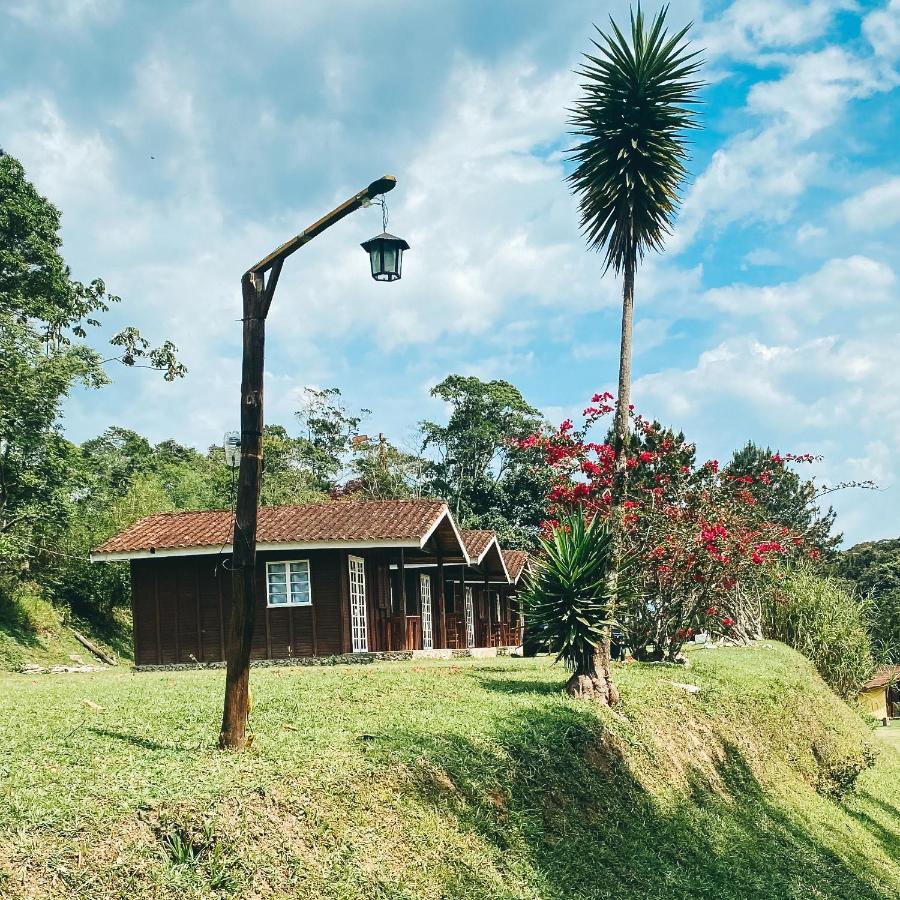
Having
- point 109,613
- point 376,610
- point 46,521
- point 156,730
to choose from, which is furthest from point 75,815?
point 109,613

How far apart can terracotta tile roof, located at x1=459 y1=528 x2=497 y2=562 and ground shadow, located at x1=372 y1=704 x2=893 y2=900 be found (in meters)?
15.4

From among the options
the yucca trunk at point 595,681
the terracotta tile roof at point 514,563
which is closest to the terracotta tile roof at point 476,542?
the terracotta tile roof at point 514,563

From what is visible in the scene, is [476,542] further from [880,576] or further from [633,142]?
[880,576]

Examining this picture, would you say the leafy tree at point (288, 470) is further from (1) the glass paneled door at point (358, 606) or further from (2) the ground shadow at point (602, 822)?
(2) the ground shadow at point (602, 822)

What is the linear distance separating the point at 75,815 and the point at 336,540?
1551 cm

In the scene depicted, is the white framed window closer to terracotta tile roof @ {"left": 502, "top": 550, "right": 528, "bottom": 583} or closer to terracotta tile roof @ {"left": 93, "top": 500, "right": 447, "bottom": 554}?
terracotta tile roof @ {"left": 93, "top": 500, "right": 447, "bottom": 554}

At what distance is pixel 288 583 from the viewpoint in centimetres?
2172

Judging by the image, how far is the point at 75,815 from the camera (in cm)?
534

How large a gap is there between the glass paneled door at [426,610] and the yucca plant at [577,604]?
593 inches

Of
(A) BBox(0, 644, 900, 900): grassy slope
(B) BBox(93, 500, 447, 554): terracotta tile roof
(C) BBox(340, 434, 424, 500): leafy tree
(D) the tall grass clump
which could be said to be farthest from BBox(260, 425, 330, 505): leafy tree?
(A) BBox(0, 644, 900, 900): grassy slope

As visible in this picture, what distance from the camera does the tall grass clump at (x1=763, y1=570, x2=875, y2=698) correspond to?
25641 millimetres

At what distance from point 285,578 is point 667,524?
8.52 m

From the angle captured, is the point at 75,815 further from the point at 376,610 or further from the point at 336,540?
the point at 376,610

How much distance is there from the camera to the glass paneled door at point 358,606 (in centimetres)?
2180
